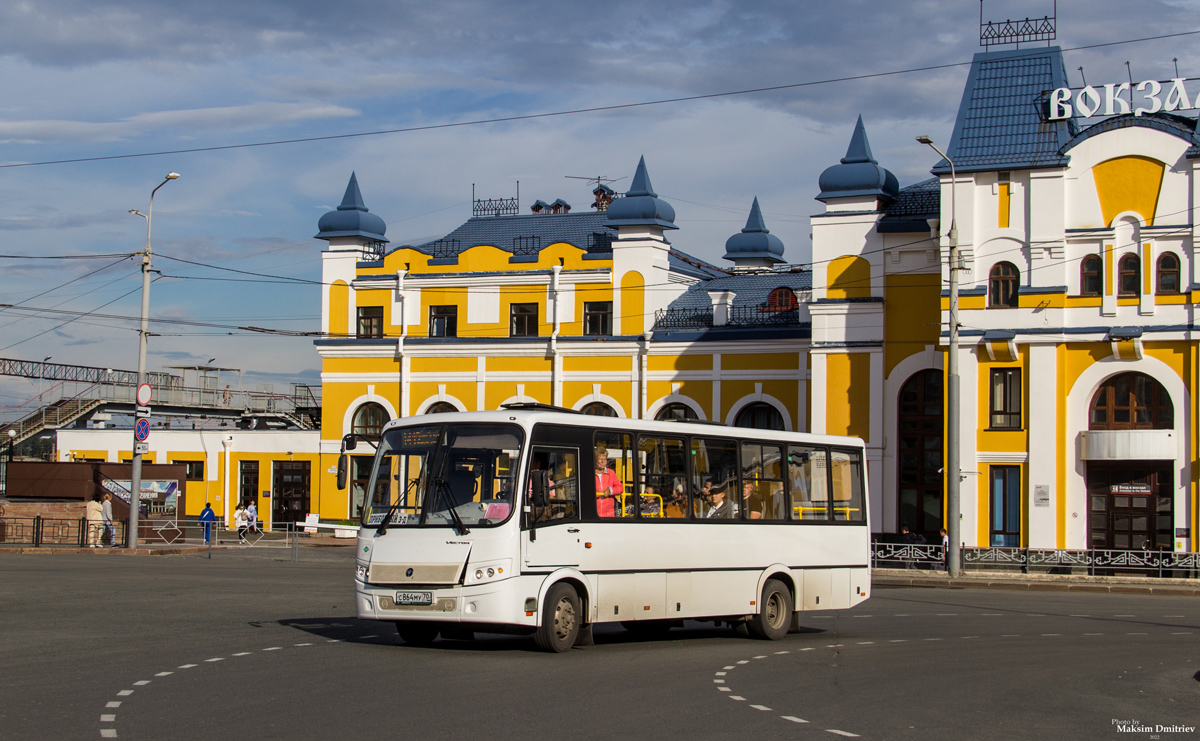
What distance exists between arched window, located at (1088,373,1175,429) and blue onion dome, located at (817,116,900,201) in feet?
31.2

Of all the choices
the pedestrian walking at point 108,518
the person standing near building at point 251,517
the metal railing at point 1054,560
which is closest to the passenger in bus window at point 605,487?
the metal railing at point 1054,560

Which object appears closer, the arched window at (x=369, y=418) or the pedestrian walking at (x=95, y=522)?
the pedestrian walking at (x=95, y=522)

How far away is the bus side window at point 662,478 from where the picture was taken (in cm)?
1565

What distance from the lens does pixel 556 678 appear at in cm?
1217

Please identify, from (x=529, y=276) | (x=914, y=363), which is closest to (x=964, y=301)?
(x=914, y=363)

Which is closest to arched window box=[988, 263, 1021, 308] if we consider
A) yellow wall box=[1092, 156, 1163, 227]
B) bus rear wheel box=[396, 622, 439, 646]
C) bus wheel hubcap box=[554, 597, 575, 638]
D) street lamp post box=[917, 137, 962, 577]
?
yellow wall box=[1092, 156, 1163, 227]

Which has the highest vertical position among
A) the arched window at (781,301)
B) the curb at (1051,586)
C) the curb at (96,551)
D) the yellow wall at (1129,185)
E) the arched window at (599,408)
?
the yellow wall at (1129,185)

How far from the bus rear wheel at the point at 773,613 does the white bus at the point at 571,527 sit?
0.09ft

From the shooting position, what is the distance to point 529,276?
47.7 metres

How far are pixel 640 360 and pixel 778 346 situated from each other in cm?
517

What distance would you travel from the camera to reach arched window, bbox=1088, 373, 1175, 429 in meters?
35.4

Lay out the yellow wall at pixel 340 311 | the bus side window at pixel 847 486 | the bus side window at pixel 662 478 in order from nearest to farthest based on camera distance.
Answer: the bus side window at pixel 662 478 < the bus side window at pixel 847 486 < the yellow wall at pixel 340 311

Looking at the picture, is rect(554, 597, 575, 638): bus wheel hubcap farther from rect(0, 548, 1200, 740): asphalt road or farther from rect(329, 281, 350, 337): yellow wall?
rect(329, 281, 350, 337): yellow wall

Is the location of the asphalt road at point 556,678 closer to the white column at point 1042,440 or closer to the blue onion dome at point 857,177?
the white column at point 1042,440
